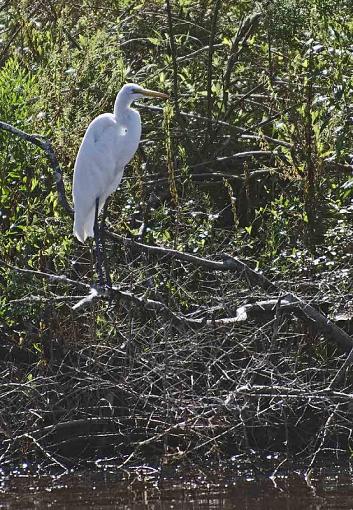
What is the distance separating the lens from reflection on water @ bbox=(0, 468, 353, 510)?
509 cm

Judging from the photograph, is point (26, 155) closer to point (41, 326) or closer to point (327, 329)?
point (41, 326)

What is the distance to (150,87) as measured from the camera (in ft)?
23.1

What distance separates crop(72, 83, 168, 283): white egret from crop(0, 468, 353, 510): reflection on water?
1.36m

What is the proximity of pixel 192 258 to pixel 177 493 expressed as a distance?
1170 millimetres

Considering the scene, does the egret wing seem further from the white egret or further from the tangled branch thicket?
the tangled branch thicket

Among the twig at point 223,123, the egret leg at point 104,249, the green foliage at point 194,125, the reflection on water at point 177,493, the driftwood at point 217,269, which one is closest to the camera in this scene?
the reflection on water at point 177,493

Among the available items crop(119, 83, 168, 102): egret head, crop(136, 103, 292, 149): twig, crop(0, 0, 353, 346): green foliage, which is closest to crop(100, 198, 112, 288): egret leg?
crop(0, 0, 353, 346): green foliage

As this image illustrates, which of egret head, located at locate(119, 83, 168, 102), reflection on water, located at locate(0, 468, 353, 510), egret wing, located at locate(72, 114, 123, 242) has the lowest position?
reflection on water, located at locate(0, 468, 353, 510)

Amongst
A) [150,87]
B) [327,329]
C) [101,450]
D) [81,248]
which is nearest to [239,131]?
[150,87]

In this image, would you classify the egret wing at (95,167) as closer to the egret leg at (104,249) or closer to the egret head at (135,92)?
the egret leg at (104,249)

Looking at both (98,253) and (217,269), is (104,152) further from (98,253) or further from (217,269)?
(217,269)

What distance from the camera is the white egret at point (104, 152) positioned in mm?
6152

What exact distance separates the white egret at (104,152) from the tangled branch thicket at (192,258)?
154 mm

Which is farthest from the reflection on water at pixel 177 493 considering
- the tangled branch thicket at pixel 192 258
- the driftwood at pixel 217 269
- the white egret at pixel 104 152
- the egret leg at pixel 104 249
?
the white egret at pixel 104 152
